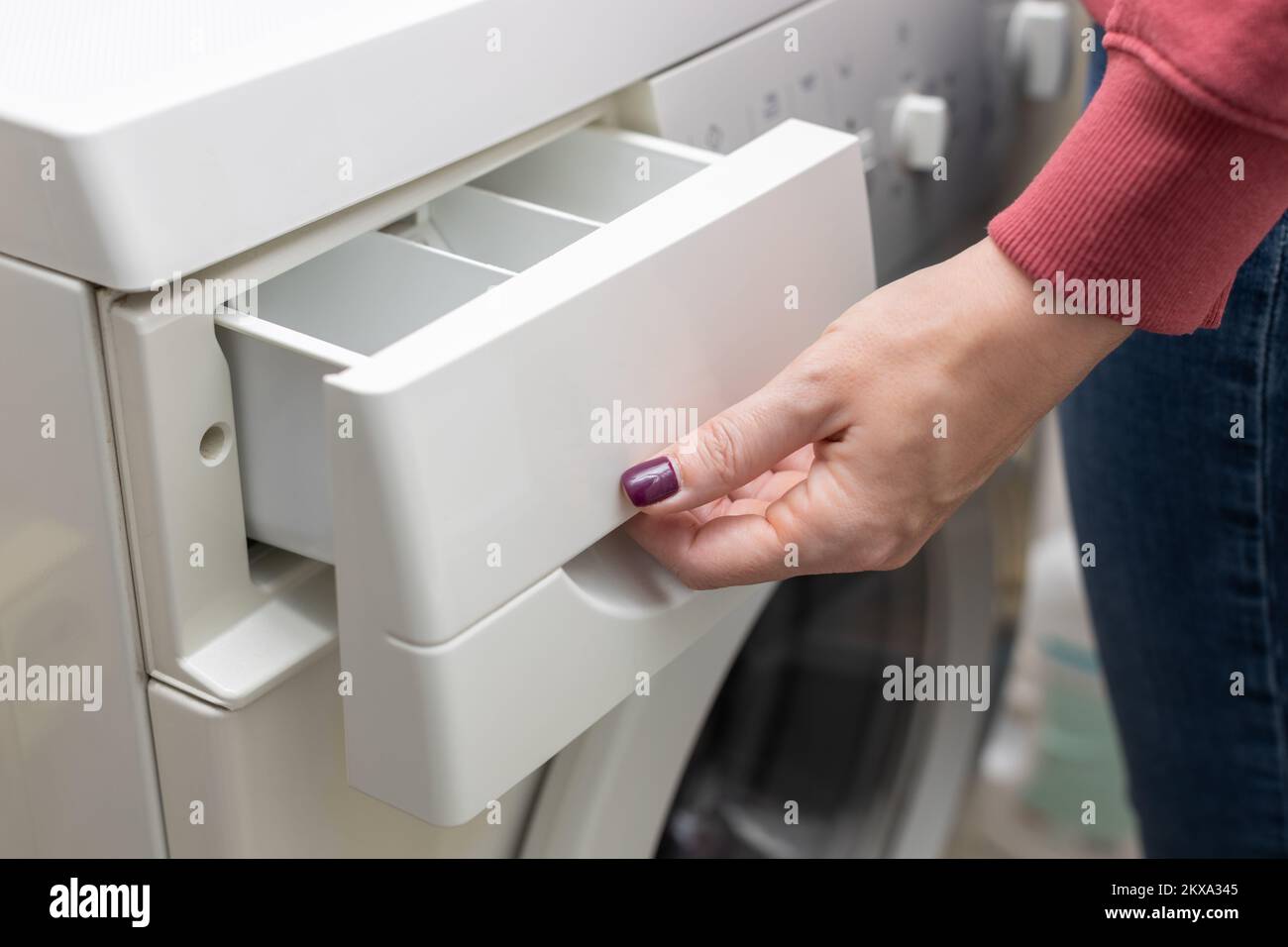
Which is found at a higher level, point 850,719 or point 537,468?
point 537,468

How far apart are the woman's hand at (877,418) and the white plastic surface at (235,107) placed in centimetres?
11

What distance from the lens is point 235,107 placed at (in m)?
0.32

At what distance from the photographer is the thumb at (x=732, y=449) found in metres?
0.37

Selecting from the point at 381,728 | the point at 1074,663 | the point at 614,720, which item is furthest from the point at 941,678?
the point at 381,728

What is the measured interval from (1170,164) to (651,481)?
0.16 metres

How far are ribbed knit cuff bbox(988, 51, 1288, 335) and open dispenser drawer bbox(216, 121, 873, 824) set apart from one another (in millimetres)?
71

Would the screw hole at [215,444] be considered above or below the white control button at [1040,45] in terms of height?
below

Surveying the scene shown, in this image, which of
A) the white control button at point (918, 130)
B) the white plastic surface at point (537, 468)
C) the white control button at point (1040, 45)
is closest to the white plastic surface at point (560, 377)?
the white plastic surface at point (537, 468)

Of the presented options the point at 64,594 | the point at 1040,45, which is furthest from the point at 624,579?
the point at 1040,45

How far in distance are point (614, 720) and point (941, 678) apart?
41cm

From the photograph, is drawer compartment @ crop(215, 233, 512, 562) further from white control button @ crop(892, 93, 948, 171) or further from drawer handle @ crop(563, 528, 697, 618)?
white control button @ crop(892, 93, 948, 171)

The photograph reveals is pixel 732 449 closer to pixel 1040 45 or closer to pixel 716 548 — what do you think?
pixel 716 548

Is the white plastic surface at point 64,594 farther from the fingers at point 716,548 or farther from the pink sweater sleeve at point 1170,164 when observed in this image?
the pink sweater sleeve at point 1170,164
